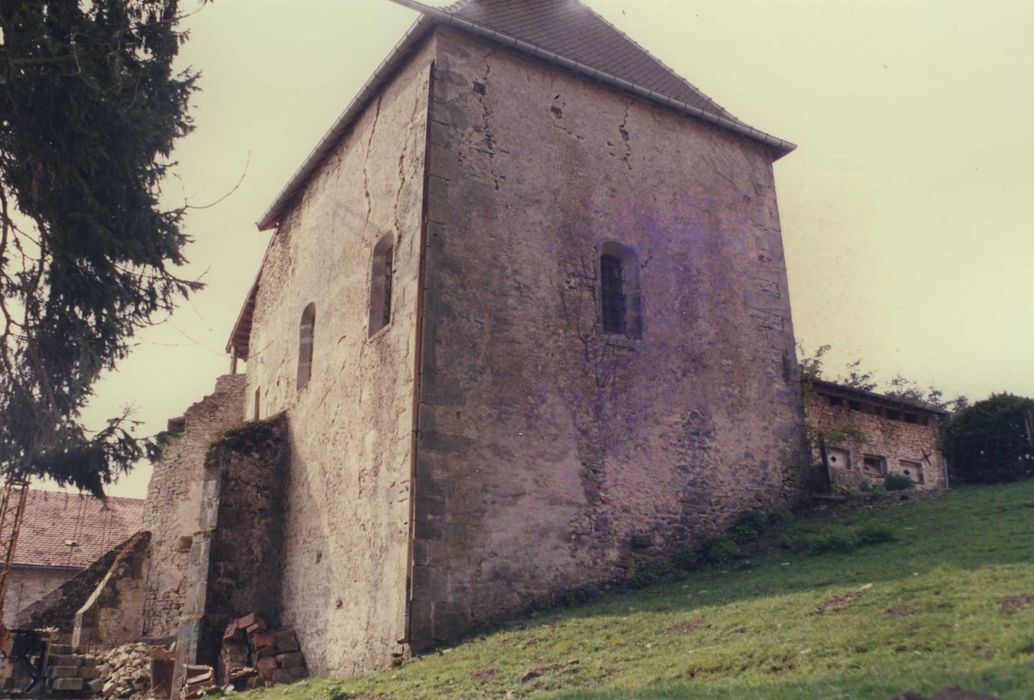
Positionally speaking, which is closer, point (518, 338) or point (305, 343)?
point (518, 338)

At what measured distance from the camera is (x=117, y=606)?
1847cm

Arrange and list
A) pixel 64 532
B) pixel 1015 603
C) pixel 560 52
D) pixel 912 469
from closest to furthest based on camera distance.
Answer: pixel 1015 603 → pixel 560 52 → pixel 912 469 → pixel 64 532

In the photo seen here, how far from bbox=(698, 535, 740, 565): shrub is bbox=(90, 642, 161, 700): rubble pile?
8343 millimetres

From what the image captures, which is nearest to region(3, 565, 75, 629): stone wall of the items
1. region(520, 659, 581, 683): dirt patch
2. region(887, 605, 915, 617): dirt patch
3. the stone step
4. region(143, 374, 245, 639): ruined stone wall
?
region(143, 374, 245, 639): ruined stone wall

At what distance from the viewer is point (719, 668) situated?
23.5ft

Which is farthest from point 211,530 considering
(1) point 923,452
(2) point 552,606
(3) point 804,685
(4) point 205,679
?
(1) point 923,452

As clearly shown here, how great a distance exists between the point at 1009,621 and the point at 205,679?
9.71 meters

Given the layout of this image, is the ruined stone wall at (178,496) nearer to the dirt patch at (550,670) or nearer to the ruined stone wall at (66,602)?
the ruined stone wall at (66,602)

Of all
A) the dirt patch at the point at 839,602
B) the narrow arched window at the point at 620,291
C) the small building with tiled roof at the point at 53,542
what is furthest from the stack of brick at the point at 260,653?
the small building with tiled roof at the point at 53,542

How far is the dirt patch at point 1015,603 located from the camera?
6980 millimetres

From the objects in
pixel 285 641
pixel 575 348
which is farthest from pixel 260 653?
pixel 575 348

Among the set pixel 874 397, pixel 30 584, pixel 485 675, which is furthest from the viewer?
pixel 30 584

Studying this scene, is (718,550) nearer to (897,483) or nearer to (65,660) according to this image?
(897,483)

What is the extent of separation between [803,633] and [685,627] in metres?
1.59
